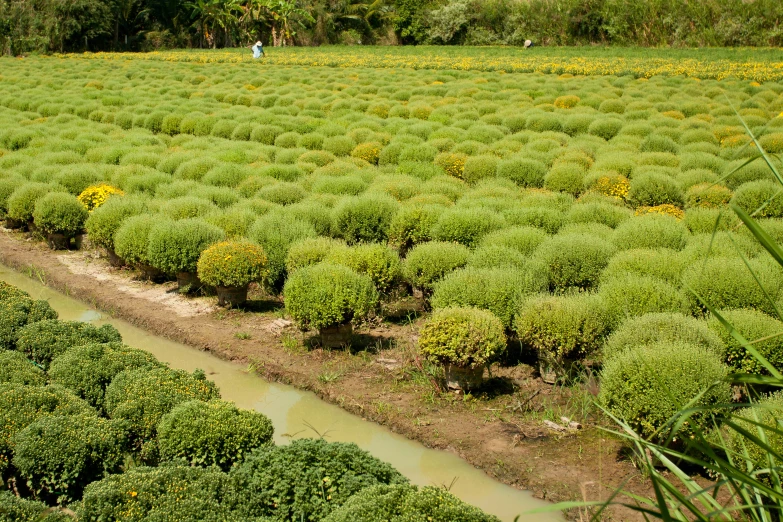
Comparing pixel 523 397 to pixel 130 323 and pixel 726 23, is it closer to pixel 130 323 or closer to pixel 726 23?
pixel 130 323

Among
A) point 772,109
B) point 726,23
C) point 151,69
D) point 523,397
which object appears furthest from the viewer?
point 726,23

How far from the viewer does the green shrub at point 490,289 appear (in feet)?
25.7

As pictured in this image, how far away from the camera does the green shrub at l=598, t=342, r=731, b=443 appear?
5.60 meters

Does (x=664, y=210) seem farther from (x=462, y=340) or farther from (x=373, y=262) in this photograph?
(x=462, y=340)

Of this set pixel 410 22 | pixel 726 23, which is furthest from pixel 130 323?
pixel 410 22

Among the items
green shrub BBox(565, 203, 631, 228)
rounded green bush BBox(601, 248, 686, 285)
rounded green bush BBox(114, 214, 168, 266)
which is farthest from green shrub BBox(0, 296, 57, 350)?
green shrub BBox(565, 203, 631, 228)

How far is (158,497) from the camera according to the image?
4551 millimetres

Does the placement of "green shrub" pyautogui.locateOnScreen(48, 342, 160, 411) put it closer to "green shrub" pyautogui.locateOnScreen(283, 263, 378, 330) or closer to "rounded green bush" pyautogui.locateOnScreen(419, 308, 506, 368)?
"green shrub" pyautogui.locateOnScreen(283, 263, 378, 330)

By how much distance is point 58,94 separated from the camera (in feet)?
100

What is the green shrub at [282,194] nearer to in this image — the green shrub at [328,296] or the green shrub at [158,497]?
the green shrub at [328,296]

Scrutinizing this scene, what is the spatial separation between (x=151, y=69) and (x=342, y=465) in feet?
138

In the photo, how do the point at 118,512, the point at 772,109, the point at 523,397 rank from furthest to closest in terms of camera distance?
the point at 772,109
the point at 523,397
the point at 118,512

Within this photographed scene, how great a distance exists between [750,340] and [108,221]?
9292 millimetres

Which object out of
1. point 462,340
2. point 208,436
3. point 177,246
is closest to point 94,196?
point 177,246
